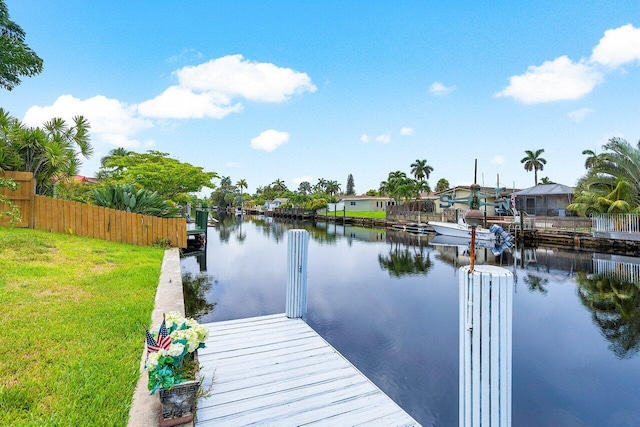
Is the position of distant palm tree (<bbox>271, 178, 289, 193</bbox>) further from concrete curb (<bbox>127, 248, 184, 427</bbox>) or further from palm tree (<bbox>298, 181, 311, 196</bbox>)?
concrete curb (<bbox>127, 248, 184, 427</bbox>)

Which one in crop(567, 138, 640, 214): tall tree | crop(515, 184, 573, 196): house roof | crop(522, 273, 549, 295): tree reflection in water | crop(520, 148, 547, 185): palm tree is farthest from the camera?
crop(520, 148, 547, 185): palm tree

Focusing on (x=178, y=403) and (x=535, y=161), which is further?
(x=535, y=161)

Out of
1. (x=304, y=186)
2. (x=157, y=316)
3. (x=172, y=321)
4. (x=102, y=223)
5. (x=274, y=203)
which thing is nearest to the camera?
(x=172, y=321)

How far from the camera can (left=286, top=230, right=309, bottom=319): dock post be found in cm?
536

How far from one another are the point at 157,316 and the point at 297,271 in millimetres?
2126

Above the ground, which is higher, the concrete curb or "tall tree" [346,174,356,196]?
"tall tree" [346,174,356,196]

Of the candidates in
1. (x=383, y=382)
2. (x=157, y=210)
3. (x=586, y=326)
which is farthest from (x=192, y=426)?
(x=157, y=210)

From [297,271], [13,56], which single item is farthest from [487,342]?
[13,56]

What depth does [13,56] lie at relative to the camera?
34.4ft

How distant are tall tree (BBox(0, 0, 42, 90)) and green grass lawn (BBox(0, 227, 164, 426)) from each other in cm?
710

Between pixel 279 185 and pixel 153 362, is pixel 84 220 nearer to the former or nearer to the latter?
pixel 153 362

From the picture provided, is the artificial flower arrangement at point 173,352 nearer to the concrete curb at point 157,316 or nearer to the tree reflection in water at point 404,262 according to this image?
the concrete curb at point 157,316

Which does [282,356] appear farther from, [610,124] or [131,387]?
[610,124]

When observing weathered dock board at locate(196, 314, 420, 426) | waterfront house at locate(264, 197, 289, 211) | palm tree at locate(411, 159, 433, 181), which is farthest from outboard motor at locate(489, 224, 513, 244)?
waterfront house at locate(264, 197, 289, 211)
